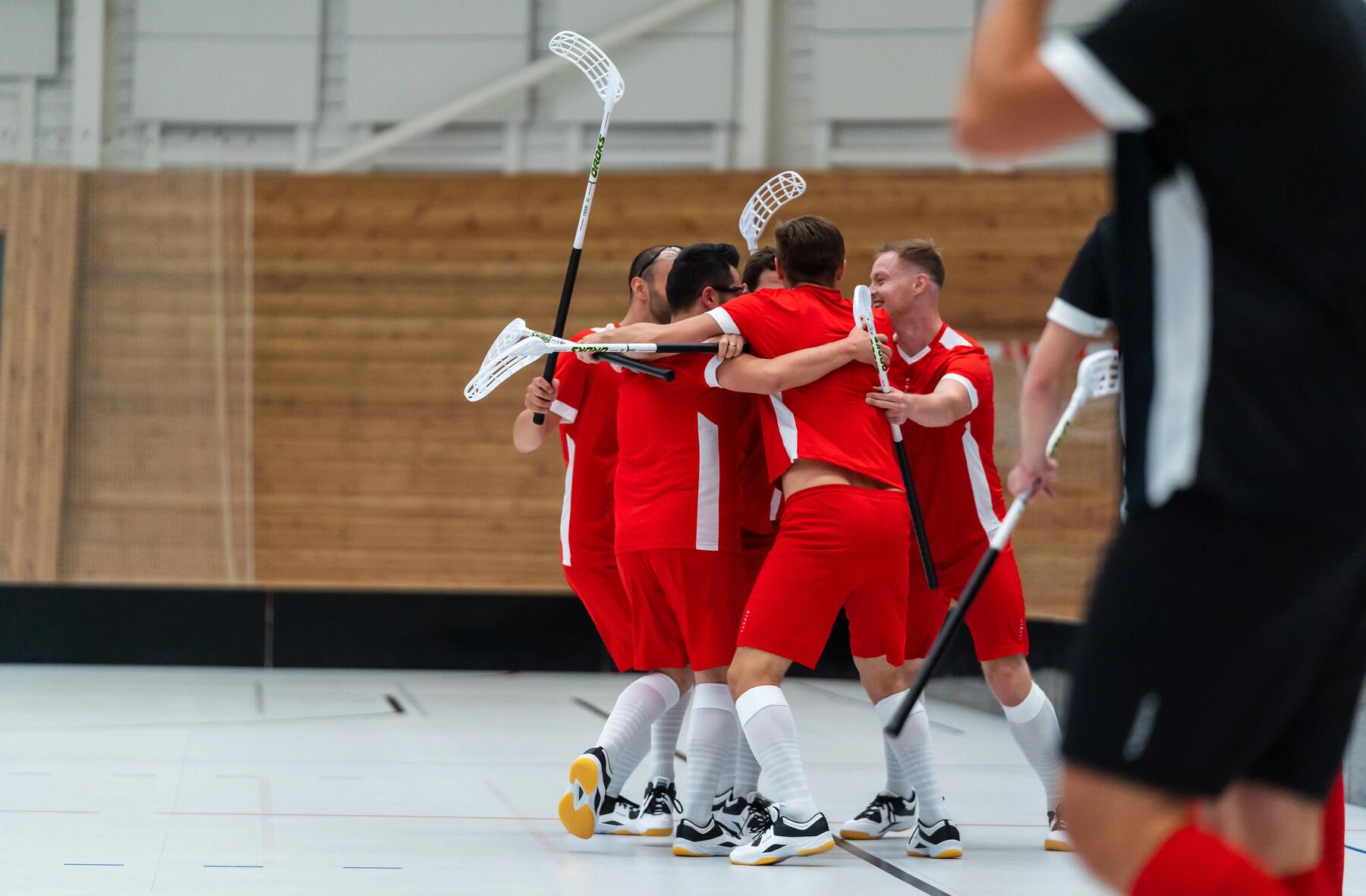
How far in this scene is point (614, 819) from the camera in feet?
11.3

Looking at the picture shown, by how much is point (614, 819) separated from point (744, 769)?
35 centimetres

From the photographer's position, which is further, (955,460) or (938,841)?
(955,460)

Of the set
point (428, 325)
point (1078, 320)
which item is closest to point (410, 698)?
point (428, 325)

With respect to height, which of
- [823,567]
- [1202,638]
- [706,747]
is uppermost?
[1202,638]

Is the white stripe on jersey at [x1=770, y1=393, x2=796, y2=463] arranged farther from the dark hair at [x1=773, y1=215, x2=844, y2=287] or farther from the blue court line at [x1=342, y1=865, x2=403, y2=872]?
the blue court line at [x1=342, y1=865, x2=403, y2=872]

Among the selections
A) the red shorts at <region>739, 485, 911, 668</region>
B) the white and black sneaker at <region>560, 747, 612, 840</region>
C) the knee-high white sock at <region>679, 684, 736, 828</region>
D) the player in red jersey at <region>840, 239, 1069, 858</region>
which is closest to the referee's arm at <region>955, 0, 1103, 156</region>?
the red shorts at <region>739, 485, 911, 668</region>

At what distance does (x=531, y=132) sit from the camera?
8828 mm

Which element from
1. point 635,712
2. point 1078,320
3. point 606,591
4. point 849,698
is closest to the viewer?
point 1078,320

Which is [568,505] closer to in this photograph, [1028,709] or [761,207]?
[761,207]

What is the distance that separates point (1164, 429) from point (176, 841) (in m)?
2.68

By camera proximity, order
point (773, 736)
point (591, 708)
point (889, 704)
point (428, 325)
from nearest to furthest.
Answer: point (773, 736)
point (889, 704)
point (591, 708)
point (428, 325)

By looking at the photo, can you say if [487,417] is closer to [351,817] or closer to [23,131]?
[23,131]

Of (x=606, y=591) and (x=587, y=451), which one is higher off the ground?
(x=587, y=451)

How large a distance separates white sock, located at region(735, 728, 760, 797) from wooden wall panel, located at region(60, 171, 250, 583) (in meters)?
5.55
